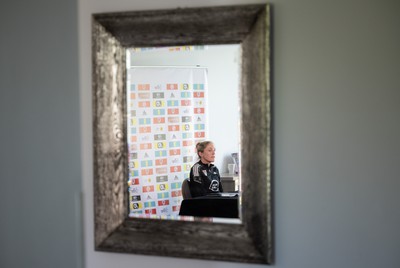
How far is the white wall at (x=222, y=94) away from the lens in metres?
1.22

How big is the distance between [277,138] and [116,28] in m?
0.68

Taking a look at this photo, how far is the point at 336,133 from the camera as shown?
3.90 ft

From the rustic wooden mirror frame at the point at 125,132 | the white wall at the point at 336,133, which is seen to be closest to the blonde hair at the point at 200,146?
the rustic wooden mirror frame at the point at 125,132

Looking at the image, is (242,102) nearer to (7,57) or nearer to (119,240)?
(119,240)

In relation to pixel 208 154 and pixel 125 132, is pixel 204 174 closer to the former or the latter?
pixel 208 154

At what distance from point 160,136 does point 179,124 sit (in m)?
0.08

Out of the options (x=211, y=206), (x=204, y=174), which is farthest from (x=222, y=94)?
(x=211, y=206)

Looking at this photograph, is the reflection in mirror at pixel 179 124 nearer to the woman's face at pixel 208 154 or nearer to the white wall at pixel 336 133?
the woman's face at pixel 208 154

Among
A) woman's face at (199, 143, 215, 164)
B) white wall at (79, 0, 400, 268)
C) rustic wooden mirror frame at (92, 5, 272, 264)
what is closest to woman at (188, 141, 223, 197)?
woman's face at (199, 143, 215, 164)

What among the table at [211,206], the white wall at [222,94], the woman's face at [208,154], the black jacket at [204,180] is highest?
the white wall at [222,94]

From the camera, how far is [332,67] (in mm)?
1184

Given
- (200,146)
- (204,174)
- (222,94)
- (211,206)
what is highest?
(222,94)

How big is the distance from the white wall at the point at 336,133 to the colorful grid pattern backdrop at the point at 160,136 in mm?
288

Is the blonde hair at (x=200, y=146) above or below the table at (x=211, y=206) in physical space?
above
